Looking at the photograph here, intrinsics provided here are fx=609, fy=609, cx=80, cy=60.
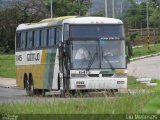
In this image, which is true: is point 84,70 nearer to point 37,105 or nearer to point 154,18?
point 37,105

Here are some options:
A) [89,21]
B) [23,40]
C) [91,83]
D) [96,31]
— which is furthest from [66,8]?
[91,83]

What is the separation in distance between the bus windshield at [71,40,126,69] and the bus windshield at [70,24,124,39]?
0.31 metres

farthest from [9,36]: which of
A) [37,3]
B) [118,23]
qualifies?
[118,23]

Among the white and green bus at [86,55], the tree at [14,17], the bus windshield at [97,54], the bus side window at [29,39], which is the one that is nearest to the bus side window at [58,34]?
the white and green bus at [86,55]

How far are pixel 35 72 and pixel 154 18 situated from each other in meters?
62.5

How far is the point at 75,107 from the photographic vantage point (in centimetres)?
1162

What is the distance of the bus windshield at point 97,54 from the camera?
2358 centimetres

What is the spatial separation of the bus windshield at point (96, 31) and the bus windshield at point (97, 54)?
1.01 ft

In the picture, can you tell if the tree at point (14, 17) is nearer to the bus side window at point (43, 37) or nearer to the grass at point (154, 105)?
the bus side window at point (43, 37)

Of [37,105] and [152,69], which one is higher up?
[37,105]

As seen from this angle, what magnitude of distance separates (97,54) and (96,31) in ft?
3.30

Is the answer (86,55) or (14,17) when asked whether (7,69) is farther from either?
(86,55)

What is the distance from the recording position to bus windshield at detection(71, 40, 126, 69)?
23.6 metres

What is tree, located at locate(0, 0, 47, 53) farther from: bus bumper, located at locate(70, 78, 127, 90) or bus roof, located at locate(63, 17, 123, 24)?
bus bumper, located at locate(70, 78, 127, 90)
